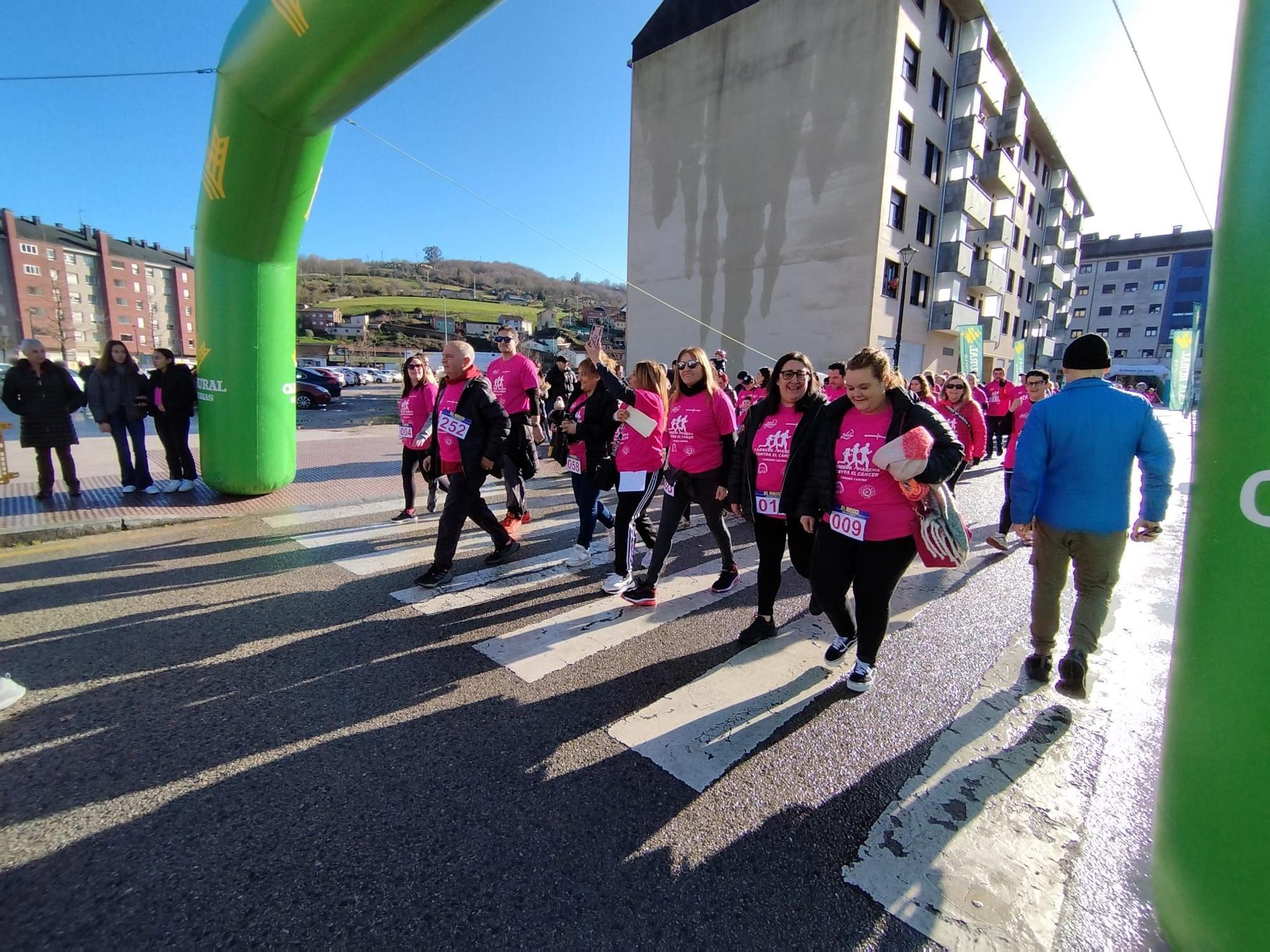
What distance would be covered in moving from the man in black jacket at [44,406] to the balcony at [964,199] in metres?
29.4

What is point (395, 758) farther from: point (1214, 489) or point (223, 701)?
point (1214, 489)

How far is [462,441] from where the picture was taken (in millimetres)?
4652

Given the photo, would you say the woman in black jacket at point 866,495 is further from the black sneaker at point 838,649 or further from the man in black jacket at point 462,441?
the man in black jacket at point 462,441

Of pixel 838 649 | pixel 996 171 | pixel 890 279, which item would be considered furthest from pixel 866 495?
pixel 996 171

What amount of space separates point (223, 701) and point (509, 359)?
4.50m

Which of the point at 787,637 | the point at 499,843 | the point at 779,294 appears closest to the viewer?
the point at 499,843

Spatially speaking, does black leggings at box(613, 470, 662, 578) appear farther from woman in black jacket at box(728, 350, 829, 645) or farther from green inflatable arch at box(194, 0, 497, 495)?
green inflatable arch at box(194, 0, 497, 495)

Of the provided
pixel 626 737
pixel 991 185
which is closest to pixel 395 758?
pixel 626 737

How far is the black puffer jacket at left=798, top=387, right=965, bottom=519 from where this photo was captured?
2.84 m

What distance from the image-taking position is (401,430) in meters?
6.58

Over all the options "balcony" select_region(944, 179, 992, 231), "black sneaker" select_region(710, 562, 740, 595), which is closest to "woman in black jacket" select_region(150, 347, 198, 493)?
"black sneaker" select_region(710, 562, 740, 595)

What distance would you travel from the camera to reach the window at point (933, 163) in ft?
77.7

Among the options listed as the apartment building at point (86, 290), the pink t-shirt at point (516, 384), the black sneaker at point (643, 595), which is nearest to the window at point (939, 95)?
the pink t-shirt at point (516, 384)

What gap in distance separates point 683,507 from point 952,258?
26.3 m
